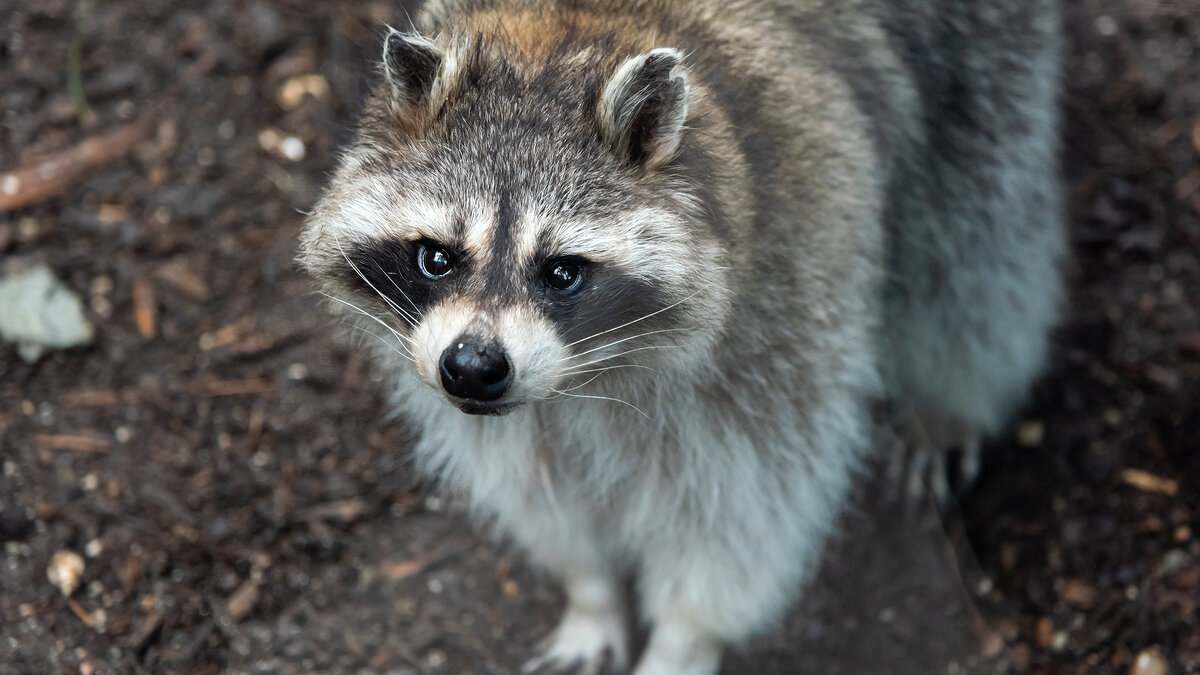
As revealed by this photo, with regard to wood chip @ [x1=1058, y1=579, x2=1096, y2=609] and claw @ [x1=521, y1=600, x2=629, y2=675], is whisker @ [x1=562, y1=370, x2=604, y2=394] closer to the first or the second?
claw @ [x1=521, y1=600, x2=629, y2=675]

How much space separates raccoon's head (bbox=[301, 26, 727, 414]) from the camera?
2.07 meters

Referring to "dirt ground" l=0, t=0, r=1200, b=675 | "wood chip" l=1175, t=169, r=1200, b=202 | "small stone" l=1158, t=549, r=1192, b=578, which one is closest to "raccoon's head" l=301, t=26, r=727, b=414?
"dirt ground" l=0, t=0, r=1200, b=675

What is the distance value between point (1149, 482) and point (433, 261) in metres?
2.63

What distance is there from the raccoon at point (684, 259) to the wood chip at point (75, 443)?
3.62 ft

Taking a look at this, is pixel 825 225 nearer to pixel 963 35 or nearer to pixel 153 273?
pixel 963 35

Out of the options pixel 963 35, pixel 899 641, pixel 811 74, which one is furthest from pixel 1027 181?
pixel 899 641

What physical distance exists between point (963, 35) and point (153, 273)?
8.94 feet

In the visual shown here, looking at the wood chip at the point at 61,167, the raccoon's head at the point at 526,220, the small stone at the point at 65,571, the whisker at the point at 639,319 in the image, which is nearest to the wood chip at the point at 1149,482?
the raccoon's head at the point at 526,220

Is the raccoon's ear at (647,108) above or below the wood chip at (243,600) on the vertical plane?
above

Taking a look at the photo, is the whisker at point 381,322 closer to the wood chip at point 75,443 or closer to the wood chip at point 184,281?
the wood chip at point 75,443

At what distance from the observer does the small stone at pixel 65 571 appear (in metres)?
3.12

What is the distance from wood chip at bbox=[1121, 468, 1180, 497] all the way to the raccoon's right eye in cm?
258

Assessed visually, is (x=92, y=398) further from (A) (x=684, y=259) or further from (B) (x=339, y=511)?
(A) (x=684, y=259)

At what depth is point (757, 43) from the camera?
262 centimetres
